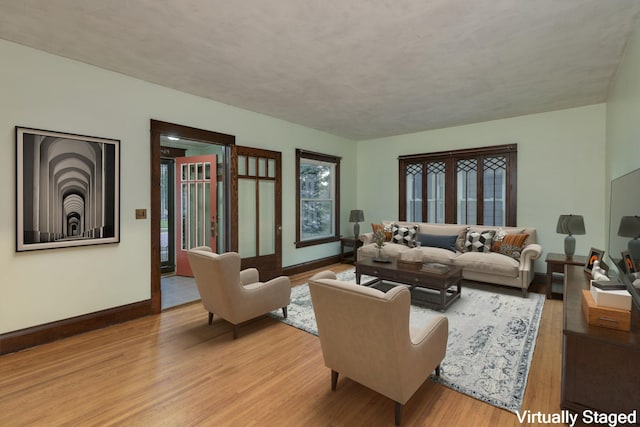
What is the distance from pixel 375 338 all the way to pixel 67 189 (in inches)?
127

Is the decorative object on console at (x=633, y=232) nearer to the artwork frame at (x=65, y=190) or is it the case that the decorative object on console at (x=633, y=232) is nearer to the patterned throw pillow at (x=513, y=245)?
the patterned throw pillow at (x=513, y=245)

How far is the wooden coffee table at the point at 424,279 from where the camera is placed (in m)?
3.59

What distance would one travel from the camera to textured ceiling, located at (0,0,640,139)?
2.19 meters

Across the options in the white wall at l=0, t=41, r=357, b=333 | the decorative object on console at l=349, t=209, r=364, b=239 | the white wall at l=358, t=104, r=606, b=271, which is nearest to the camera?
the white wall at l=0, t=41, r=357, b=333

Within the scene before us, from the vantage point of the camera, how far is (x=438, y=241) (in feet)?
17.1

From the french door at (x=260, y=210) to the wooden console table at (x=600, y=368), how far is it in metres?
3.81

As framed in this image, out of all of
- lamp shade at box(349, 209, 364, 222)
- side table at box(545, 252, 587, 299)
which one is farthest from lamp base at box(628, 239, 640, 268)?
lamp shade at box(349, 209, 364, 222)

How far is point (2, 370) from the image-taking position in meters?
2.39

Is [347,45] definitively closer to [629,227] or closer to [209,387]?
[629,227]

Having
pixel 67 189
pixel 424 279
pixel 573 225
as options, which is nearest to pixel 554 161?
pixel 573 225

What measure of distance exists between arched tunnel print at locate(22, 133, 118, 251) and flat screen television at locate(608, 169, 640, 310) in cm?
439

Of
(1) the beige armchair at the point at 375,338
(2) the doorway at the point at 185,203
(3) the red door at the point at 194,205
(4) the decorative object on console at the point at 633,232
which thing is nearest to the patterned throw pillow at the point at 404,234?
(2) the doorway at the point at 185,203

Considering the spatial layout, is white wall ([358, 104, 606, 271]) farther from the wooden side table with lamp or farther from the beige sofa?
the wooden side table with lamp

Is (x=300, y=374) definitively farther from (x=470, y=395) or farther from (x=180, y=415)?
(x=470, y=395)
